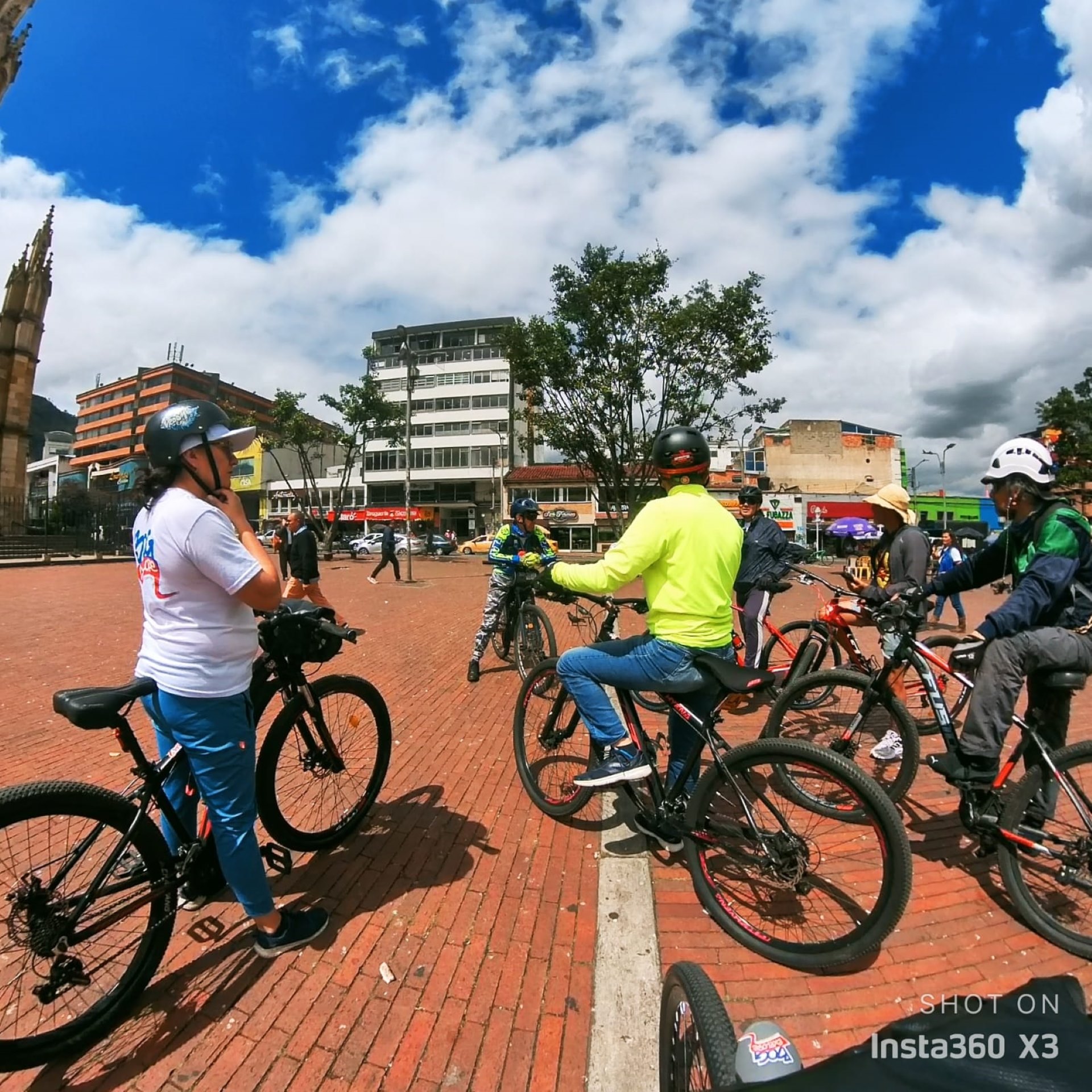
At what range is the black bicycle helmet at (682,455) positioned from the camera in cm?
274

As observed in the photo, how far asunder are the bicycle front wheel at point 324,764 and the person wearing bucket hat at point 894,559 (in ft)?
9.31

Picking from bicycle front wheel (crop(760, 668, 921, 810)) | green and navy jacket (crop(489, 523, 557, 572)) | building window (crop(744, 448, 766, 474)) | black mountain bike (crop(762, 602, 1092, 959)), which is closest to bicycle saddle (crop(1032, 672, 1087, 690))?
black mountain bike (crop(762, 602, 1092, 959))

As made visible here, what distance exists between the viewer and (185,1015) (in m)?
2.04

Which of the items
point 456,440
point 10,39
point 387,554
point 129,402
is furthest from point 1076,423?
point 129,402

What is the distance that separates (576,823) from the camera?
3340 millimetres

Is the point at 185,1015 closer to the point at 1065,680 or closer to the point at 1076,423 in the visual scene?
the point at 1065,680

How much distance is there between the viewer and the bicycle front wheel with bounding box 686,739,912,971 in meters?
2.14

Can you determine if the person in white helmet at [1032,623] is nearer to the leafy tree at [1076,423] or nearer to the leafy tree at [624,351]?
the leafy tree at [624,351]

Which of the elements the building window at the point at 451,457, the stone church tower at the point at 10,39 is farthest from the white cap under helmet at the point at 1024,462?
the building window at the point at 451,457

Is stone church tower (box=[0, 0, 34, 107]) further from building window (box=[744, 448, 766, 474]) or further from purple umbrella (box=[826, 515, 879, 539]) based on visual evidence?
building window (box=[744, 448, 766, 474])

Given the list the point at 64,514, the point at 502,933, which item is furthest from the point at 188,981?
the point at 64,514

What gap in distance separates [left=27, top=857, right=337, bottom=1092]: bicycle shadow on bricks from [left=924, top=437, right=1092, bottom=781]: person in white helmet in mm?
2883

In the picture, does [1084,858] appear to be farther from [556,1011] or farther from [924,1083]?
[924,1083]

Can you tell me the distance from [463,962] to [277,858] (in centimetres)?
89
